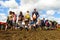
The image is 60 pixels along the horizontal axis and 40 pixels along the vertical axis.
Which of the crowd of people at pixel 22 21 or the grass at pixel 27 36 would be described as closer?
the grass at pixel 27 36

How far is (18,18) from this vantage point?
18500 mm

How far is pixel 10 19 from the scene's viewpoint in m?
18.2

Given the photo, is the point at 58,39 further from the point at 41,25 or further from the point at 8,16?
the point at 41,25

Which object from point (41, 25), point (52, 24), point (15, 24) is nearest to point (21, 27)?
point (15, 24)

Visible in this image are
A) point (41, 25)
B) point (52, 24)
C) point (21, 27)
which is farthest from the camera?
point (52, 24)

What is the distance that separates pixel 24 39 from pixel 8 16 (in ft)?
24.5

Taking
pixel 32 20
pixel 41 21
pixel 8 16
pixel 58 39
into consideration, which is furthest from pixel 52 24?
pixel 58 39

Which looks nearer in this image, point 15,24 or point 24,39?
point 24,39

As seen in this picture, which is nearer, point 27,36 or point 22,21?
point 27,36

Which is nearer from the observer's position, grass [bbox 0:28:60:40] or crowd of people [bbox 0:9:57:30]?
grass [bbox 0:28:60:40]

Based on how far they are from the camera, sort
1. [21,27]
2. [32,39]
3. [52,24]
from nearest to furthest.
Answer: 1. [32,39]
2. [21,27]
3. [52,24]

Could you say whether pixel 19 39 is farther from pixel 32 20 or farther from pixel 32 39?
pixel 32 20

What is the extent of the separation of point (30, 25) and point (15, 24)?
51.3 inches

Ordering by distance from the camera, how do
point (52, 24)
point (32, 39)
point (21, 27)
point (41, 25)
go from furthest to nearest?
point (52, 24) → point (41, 25) → point (21, 27) → point (32, 39)
